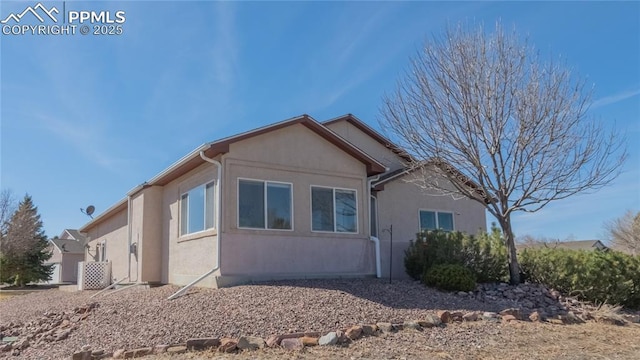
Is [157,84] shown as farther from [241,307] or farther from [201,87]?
[241,307]

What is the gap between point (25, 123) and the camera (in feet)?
49.1

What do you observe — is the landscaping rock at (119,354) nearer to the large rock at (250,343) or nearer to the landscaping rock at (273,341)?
the large rock at (250,343)

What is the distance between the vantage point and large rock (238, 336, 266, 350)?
7.57 metres

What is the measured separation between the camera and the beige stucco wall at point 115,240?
18.9 m

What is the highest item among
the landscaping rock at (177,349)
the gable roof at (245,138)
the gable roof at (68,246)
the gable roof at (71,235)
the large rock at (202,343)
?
the gable roof at (245,138)

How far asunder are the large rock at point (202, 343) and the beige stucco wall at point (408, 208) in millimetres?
8418

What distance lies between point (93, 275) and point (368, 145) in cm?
1168

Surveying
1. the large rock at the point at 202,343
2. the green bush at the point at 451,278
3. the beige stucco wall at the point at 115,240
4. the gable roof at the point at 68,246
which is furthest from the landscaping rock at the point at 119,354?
the gable roof at the point at 68,246

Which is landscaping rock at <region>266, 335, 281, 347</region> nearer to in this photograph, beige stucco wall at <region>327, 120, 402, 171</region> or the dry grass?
the dry grass

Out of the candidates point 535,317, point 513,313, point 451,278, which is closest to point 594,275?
point 535,317

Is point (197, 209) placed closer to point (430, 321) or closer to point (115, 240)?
point (430, 321)

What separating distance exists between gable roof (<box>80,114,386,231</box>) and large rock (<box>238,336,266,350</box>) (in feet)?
18.0

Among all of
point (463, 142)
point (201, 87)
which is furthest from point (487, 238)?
point (201, 87)

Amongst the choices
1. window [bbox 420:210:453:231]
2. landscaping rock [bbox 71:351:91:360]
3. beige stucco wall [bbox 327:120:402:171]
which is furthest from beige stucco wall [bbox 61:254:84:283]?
landscaping rock [bbox 71:351:91:360]
